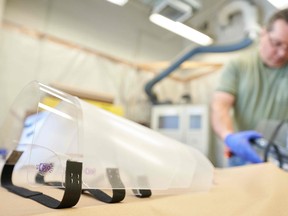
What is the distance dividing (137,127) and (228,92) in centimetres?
92

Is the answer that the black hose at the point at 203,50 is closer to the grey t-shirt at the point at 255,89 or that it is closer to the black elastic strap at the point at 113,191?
the grey t-shirt at the point at 255,89

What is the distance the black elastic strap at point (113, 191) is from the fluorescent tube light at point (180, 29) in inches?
112

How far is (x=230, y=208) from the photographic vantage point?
349 mm

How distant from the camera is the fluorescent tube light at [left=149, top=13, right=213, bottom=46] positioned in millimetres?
3018

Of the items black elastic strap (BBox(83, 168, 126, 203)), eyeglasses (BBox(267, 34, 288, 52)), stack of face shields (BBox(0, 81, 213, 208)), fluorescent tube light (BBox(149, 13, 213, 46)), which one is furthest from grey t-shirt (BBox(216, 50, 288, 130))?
fluorescent tube light (BBox(149, 13, 213, 46))

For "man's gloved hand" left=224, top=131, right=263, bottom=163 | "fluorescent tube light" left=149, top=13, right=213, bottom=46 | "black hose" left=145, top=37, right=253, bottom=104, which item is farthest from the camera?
"fluorescent tube light" left=149, top=13, right=213, bottom=46

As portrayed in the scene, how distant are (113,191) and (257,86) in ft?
3.64

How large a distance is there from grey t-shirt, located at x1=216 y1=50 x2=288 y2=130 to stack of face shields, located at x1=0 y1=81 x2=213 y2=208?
0.86 meters

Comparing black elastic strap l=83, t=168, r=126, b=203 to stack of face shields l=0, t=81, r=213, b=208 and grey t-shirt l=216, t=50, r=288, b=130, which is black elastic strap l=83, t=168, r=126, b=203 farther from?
grey t-shirt l=216, t=50, r=288, b=130

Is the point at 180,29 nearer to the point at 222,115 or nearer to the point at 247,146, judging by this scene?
the point at 222,115

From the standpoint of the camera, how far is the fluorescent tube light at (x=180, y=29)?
3018mm

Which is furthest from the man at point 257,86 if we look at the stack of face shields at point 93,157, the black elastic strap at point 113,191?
the black elastic strap at point 113,191

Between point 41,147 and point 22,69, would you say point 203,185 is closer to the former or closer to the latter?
point 41,147

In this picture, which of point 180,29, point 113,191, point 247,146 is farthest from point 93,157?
point 180,29
